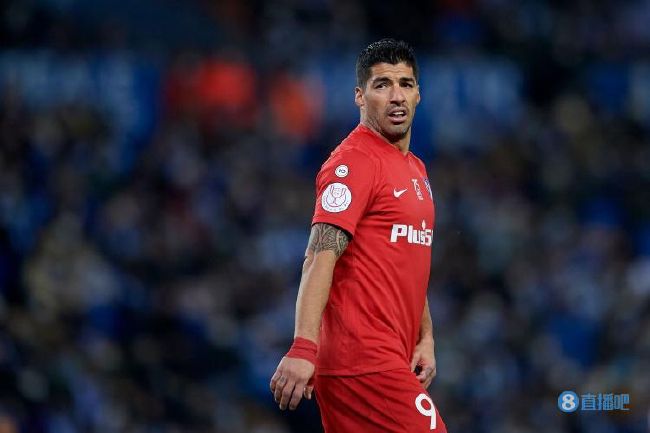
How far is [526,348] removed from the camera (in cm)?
1168

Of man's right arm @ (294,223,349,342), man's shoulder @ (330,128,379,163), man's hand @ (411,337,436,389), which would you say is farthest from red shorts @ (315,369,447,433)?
man's shoulder @ (330,128,379,163)

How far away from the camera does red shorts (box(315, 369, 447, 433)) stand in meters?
4.92

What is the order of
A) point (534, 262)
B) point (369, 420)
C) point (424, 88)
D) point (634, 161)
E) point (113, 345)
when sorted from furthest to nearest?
1. point (424, 88)
2. point (634, 161)
3. point (534, 262)
4. point (113, 345)
5. point (369, 420)

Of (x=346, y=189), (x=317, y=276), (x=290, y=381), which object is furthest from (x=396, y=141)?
(x=290, y=381)

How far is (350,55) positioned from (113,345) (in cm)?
613

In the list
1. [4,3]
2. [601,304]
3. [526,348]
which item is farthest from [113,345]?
[4,3]

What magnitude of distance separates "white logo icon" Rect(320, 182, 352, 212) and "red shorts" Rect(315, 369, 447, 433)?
0.72 m

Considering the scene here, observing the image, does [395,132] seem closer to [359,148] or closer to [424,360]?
[359,148]

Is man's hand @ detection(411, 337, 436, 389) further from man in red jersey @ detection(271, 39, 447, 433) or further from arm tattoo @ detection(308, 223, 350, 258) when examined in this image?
arm tattoo @ detection(308, 223, 350, 258)

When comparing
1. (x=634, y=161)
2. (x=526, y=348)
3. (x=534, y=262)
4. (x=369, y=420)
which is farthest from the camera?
(x=634, y=161)

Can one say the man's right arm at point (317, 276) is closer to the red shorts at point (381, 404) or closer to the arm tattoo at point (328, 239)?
the arm tattoo at point (328, 239)

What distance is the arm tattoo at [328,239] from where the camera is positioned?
4.93 m

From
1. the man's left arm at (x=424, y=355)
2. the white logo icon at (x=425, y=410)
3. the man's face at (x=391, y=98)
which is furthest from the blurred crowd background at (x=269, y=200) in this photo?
the man's face at (x=391, y=98)

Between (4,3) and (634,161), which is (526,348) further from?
(4,3)
